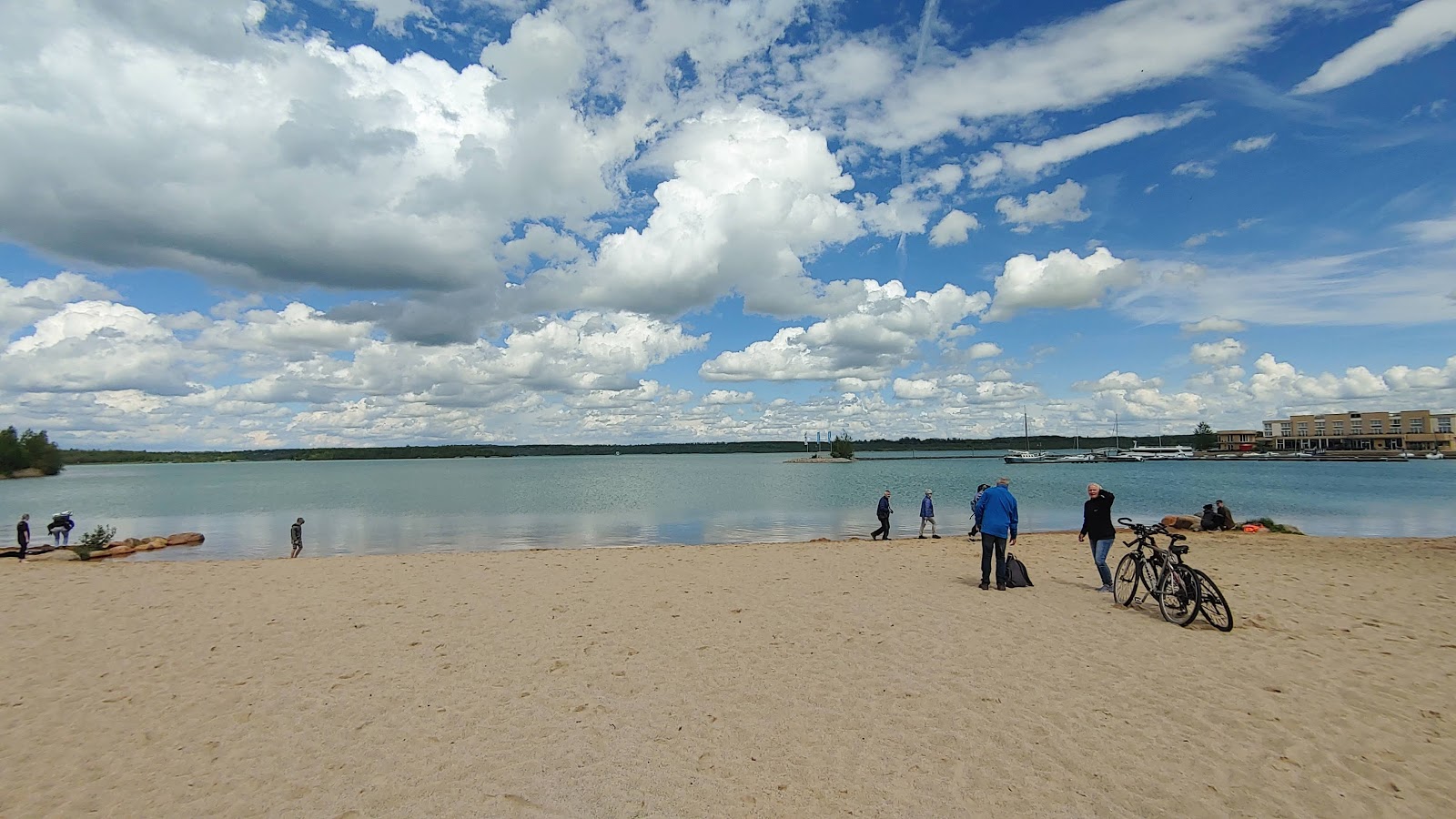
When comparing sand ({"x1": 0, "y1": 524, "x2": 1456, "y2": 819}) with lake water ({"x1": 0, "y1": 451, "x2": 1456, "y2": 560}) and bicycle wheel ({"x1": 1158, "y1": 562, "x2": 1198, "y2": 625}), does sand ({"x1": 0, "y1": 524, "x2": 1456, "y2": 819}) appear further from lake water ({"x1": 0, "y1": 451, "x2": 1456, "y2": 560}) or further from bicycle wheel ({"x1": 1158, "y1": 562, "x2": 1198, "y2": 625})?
lake water ({"x1": 0, "y1": 451, "x2": 1456, "y2": 560})

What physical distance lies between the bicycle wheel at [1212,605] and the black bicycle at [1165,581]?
2cm

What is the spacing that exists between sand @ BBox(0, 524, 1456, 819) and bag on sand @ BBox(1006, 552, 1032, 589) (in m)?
0.39

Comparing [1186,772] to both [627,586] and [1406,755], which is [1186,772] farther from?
[627,586]

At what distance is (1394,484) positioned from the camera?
212ft

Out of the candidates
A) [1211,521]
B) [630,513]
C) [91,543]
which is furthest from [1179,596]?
[630,513]

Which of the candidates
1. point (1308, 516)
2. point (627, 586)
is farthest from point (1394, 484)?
point (627, 586)

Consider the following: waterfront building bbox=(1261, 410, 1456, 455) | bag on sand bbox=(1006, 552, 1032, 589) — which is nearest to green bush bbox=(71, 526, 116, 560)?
bag on sand bbox=(1006, 552, 1032, 589)

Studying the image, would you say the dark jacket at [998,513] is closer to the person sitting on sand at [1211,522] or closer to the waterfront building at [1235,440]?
the person sitting on sand at [1211,522]

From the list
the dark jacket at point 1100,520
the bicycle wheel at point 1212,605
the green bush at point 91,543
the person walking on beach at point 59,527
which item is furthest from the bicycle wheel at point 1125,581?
the person walking on beach at point 59,527

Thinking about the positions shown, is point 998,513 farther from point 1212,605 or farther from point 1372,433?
point 1372,433

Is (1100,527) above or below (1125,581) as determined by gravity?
above

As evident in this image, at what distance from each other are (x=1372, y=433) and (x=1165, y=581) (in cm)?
19983

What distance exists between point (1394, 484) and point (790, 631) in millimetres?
A: 80662

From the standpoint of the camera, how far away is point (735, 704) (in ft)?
23.0
